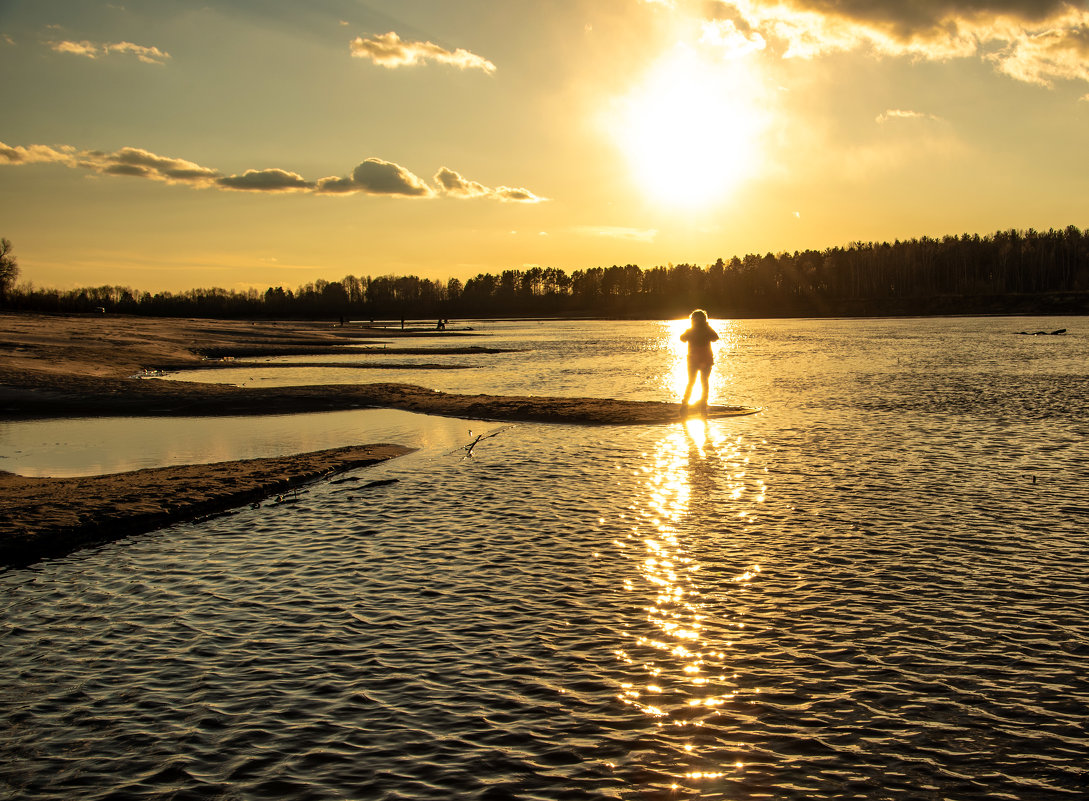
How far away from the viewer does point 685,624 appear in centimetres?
821

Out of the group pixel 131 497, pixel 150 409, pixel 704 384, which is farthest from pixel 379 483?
pixel 150 409

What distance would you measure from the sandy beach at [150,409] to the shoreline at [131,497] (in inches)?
0.9

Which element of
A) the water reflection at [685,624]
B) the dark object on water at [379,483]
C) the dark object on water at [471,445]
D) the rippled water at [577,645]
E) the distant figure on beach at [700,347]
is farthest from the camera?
the distant figure on beach at [700,347]

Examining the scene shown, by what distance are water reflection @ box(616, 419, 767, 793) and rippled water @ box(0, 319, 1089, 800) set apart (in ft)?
0.12

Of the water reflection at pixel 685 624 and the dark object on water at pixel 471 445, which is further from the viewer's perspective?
the dark object on water at pixel 471 445

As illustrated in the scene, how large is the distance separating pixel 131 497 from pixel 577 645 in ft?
30.8

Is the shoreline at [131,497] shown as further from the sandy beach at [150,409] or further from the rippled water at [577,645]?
the rippled water at [577,645]

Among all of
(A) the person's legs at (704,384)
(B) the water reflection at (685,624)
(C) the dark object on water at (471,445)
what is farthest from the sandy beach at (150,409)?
(B) the water reflection at (685,624)

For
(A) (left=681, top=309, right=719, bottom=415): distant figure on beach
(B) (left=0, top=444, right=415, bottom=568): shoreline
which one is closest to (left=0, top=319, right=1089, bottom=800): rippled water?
(B) (left=0, top=444, right=415, bottom=568): shoreline

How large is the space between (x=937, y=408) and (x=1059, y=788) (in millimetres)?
22706

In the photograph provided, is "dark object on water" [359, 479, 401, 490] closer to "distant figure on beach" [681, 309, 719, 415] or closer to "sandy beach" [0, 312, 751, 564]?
"sandy beach" [0, 312, 751, 564]

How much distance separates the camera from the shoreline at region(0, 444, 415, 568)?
11438 millimetres

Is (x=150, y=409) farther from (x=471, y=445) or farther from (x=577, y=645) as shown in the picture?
(x=577, y=645)

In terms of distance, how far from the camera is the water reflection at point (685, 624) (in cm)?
584
